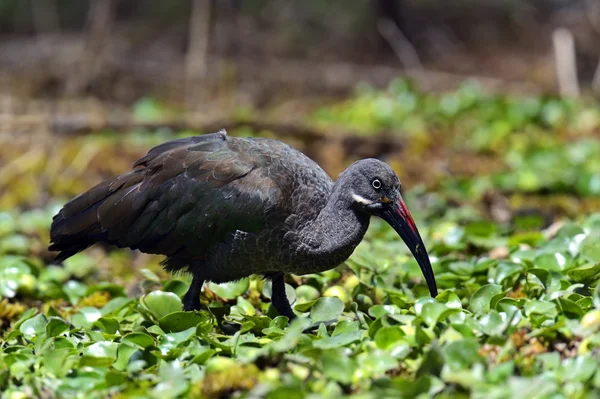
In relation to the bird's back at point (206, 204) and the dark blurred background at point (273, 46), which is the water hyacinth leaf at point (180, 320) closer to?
the bird's back at point (206, 204)

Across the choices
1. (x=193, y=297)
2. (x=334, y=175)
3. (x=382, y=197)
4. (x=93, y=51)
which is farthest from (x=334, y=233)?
(x=93, y=51)

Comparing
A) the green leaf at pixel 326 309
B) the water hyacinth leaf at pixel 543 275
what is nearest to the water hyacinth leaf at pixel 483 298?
the water hyacinth leaf at pixel 543 275

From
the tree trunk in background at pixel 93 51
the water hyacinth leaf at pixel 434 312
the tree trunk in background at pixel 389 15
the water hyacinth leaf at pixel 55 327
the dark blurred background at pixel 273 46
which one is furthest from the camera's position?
the tree trunk in background at pixel 389 15

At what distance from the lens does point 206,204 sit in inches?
241

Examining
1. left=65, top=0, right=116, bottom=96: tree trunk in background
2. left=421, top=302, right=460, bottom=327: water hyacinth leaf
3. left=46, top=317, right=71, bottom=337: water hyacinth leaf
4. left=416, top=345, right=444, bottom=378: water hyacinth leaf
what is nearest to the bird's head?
left=421, top=302, right=460, bottom=327: water hyacinth leaf

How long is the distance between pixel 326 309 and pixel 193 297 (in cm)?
99

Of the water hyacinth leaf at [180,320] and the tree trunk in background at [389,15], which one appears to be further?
the tree trunk in background at [389,15]

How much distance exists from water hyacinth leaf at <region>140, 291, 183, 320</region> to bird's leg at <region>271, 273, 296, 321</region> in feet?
2.12

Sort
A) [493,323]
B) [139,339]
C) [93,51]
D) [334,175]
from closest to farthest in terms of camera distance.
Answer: [493,323] → [139,339] → [334,175] → [93,51]

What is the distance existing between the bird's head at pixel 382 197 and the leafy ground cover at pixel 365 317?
425mm

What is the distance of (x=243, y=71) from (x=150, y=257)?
627 centimetres

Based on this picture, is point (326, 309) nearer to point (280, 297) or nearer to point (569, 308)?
point (280, 297)

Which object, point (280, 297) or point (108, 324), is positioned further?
point (280, 297)

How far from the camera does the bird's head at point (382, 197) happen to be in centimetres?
590
